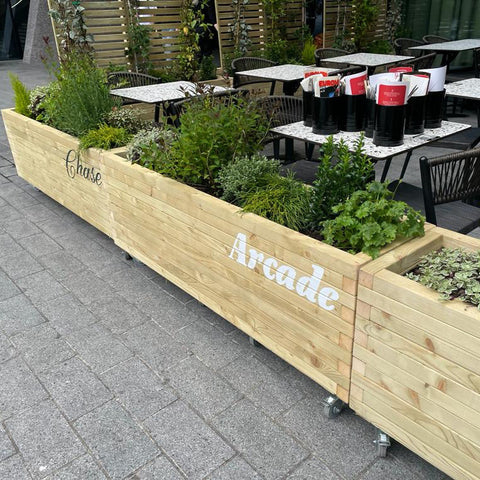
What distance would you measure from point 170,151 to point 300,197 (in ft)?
3.12

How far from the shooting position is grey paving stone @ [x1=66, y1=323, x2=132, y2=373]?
106 inches

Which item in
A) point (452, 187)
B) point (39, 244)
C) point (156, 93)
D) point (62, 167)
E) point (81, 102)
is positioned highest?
point (81, 102)

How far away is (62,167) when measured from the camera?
4176 millimetres

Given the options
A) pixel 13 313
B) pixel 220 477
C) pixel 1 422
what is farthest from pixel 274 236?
pixel 13 313

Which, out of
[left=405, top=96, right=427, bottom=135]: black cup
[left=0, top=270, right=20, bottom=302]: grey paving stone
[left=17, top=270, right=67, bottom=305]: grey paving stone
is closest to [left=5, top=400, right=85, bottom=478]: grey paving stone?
[left=17, top=270, right=67, bottom=305]: grey paving stone

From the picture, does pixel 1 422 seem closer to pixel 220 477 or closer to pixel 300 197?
pixel 220 477

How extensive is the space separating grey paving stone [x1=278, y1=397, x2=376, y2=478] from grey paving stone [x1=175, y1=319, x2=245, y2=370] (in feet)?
1.69

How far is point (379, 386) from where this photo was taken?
1.97m

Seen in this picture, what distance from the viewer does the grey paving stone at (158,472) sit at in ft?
6.58

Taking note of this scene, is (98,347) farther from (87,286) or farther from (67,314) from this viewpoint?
(87,286)

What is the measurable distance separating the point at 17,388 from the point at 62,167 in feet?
7.28

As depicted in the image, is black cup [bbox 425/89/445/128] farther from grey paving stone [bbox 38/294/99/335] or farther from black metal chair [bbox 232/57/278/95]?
black metal chair [bbox 232/57/278/95]

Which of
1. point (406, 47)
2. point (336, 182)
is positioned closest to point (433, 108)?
point (336, 182)

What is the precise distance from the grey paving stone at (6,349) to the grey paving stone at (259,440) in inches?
51.8
